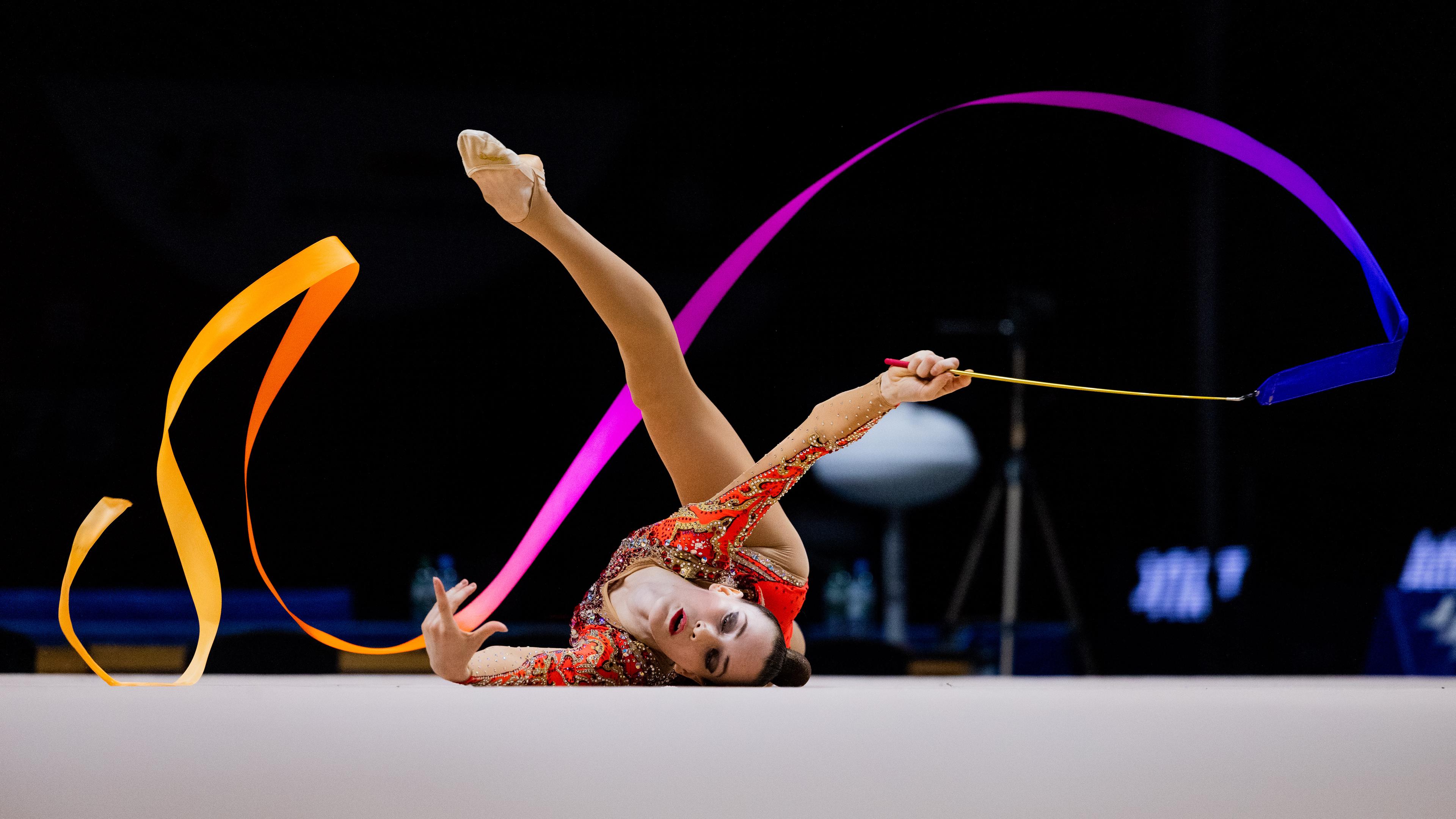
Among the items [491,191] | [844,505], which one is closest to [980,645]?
[844,505]

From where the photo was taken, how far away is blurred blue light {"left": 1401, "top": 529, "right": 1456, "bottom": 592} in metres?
2.83

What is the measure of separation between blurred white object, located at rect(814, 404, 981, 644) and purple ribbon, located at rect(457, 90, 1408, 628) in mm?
789

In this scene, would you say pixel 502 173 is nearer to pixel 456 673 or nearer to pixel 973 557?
pixel 456 673

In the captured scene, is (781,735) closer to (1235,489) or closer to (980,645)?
(980,645)

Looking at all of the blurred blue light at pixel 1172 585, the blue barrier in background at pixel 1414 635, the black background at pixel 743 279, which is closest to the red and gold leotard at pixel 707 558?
the black background at pixel 743 279

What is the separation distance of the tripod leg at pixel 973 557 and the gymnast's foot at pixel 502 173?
4.94 feet

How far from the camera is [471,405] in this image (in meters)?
2.61

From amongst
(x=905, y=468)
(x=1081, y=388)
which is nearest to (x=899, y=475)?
(x=905, y=468)

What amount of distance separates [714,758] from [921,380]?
74cm

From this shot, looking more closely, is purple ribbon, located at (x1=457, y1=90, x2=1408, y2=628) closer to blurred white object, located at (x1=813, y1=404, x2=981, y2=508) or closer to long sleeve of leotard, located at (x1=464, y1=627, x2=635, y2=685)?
long sleeve of leotard, located at (x1=464, y1=627, x2=635, y2=685)

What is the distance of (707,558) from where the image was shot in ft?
5.39

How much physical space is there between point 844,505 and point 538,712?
1722 mm

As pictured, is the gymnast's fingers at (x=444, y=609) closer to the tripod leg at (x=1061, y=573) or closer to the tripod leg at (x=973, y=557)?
the tripod leg at (x=973, y=557)

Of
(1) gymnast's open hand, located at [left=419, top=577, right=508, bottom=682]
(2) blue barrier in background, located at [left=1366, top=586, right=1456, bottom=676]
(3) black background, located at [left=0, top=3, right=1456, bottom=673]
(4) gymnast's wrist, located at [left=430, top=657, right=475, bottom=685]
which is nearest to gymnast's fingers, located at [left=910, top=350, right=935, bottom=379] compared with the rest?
(1) gymnast's open hand, located at [left=419, top=577, right=508, bottom=682]
